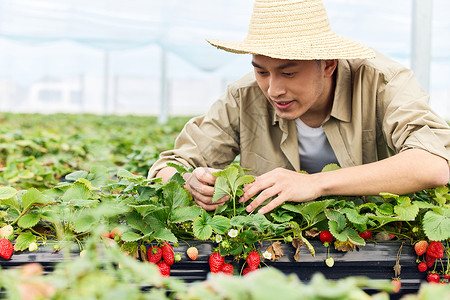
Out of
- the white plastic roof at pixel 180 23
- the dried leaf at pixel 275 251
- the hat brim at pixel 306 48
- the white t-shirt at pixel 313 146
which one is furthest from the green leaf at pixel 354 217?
the white plastic roof at pixel 180 23

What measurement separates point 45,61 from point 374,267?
15.9m

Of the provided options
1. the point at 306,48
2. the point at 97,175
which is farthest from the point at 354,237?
the point at 97,175

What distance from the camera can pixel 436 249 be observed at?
148cm

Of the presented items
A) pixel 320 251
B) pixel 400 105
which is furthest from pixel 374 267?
pixel 400 105

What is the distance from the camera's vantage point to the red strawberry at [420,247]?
4.89 feet

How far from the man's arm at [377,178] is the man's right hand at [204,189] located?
0.31ft

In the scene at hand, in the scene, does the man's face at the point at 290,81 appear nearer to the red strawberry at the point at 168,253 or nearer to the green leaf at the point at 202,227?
the green leaf at the point at 202,227

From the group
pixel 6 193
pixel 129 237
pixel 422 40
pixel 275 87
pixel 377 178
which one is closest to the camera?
pixel 129 237

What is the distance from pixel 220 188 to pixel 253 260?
0.25m

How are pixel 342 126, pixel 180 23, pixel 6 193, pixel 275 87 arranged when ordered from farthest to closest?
pixel 180 23 < pixel 342 126 < pixel 275 87 < pixel 6 193

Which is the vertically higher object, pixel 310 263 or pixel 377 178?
pixel 377 178

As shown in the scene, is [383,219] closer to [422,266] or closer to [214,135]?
[422,266]

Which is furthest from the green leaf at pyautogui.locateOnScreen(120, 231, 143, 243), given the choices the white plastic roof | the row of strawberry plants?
the white plastic roof

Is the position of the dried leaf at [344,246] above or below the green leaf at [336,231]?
below
